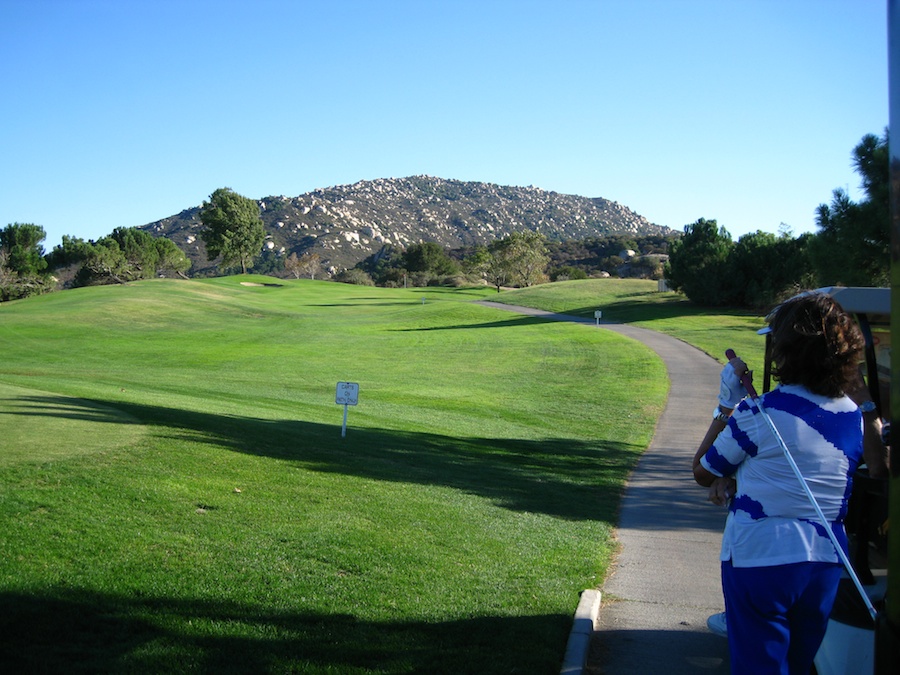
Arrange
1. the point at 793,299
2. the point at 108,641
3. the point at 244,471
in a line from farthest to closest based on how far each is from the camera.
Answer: the point at 244,471 < the point at 108,641 < the point at 793,299

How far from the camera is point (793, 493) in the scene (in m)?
3.14

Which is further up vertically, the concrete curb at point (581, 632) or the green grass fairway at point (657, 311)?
the green grass fairway at point (657, 311)

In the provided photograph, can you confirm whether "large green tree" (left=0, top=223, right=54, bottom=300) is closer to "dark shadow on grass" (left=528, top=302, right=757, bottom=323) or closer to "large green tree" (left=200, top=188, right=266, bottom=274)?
"large green tree" (left=200, top=188, right=266, bottom=274)

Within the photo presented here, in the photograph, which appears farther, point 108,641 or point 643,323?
point 643,323

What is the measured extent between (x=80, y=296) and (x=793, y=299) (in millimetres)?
57606

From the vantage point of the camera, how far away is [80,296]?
5431 cm

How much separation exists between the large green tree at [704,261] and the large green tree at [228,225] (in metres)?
49.1

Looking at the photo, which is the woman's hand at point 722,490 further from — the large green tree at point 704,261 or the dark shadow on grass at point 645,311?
the large green tree at point 704,261

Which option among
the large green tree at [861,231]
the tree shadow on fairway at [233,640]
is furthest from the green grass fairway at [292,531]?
the large green tree at [861,231]

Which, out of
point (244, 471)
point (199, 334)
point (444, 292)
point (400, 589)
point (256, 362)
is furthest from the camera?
point (444, 292)

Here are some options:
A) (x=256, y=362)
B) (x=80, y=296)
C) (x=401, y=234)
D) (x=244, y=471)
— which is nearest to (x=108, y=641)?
(x=244, y=471)

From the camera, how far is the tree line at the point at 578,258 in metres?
19.2

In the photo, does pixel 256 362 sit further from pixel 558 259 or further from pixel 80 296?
pixel 558 259

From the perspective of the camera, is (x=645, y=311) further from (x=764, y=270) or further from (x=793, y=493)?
(x=793, y=493)
